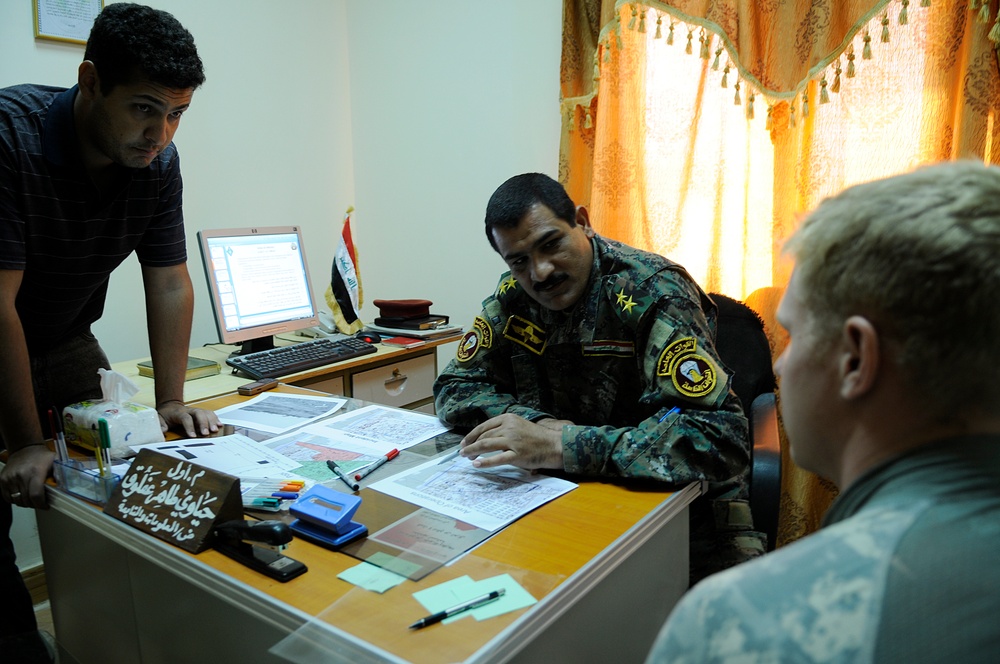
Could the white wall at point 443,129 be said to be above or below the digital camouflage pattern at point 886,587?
above

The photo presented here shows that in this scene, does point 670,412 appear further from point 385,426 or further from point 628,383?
point 385,426

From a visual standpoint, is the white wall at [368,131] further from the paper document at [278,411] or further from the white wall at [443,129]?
the paper document at [278,411]

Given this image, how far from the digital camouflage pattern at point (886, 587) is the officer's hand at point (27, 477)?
123cm

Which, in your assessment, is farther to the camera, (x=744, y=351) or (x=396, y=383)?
(x=396, y=383)

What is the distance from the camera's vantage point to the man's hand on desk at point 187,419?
5.05 feet

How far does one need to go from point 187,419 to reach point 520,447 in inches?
30.9

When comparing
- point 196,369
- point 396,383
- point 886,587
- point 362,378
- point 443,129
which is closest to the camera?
point 886,587

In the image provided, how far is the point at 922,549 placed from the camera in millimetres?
429

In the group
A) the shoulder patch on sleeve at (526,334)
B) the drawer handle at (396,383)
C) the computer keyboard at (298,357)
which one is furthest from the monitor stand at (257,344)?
the shoulder patch on sleeve at (526,334)

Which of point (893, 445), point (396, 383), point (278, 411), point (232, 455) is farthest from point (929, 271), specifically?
point (396, 383)

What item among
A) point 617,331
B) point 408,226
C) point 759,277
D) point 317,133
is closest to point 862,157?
point 759,277

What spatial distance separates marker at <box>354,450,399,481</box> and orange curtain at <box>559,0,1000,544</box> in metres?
1.23

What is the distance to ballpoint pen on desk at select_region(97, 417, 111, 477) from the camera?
1.19m

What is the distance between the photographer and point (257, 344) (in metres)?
2.40
